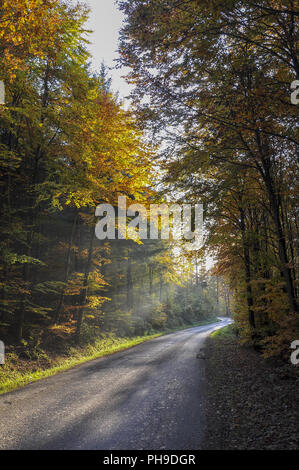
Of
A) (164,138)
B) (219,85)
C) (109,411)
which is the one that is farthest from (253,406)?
(219,85)

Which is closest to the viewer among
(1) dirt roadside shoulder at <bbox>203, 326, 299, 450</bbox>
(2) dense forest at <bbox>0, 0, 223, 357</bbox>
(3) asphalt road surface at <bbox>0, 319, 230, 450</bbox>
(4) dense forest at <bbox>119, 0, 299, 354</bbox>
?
(1) dirt roadside shoulder at <bbox>203, 326, 299, 450</bbox>

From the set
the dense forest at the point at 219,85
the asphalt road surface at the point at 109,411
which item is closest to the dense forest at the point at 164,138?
the dense forest at the point at 219,85

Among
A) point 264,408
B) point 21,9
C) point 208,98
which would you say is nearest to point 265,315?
point 264,408

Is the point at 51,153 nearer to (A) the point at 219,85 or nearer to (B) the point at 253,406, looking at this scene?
(A) the point at 219,85

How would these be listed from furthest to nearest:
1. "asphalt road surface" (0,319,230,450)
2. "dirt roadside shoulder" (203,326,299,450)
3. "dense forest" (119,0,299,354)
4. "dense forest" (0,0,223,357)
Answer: "dense forest" (0,0,223,357)
"dense forest" (119,0,299,354)
"asphalt road surface" (0,319,230,450)
"dirt roadside shoulder" (203,326,299,450)

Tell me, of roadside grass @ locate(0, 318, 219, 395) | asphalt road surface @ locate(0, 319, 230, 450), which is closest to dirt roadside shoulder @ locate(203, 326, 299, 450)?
asphalt road surface @ locate(0, 319, 230, 450)

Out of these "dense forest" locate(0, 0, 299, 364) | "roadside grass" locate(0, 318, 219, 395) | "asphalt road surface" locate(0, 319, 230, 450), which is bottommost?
"roadside grass" locate(0, 318, 219, 395)

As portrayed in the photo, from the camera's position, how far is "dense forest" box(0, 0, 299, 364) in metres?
5.53

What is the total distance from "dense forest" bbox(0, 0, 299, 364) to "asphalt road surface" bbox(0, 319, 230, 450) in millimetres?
3225

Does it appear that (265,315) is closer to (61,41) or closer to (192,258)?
(192,258)

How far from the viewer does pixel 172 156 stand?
722 cm

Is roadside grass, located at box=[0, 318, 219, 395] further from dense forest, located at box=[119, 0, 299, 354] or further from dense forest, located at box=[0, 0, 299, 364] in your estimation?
dense forest, located at box=[119, 0, 299, 354]

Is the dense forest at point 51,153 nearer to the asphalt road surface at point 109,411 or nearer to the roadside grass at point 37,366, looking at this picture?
the roadside grass at point 37,366

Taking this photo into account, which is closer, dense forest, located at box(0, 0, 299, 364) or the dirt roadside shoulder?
the dirt roadside shoulder
